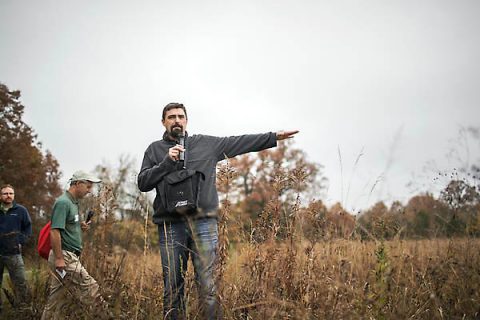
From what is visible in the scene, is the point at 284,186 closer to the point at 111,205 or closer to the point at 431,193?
the point at 111,205

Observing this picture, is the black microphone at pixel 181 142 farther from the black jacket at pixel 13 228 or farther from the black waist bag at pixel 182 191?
the black jacket at pixel 13 228

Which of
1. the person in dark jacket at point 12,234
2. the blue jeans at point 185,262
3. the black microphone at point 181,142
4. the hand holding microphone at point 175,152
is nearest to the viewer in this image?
the blue jeans at point 185,262

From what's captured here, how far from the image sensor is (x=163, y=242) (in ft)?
12.2

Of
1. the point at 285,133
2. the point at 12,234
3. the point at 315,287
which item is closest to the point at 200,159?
the point at 285,133

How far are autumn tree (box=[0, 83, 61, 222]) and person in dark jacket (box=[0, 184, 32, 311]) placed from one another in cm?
1446

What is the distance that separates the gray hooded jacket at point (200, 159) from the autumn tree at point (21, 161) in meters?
18.9

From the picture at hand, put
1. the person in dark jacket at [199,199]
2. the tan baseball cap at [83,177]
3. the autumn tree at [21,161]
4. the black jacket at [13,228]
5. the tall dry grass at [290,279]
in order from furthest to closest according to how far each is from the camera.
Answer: the autumn tree at [21,161], the black jacket at [13,228], the tan baseball cap at [83,177], the person in dark jacket at [199,199], the tall dry grass at [290,279]

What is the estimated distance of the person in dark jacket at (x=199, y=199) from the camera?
3.26 meters

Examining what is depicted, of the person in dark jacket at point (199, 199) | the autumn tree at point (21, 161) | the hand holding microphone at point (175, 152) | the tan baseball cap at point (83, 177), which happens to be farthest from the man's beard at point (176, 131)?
the autumn tree at point (21, 161)

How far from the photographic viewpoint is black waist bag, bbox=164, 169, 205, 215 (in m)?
3.59

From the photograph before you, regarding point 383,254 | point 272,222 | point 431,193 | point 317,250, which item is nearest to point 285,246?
point 272,222

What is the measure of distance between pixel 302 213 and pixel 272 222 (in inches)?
17.5

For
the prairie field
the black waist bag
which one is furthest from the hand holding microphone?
the prairie field

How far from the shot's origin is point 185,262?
3.60m
